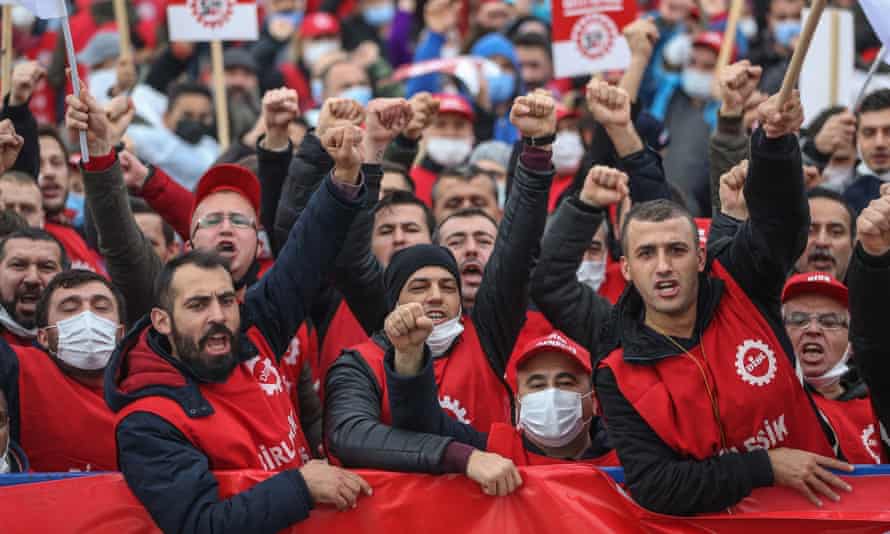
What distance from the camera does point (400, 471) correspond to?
4902 millimetres

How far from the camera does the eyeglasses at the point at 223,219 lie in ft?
20.1

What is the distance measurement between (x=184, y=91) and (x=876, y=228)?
6.57 meters

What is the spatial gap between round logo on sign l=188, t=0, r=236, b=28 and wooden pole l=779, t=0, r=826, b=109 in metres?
4.42

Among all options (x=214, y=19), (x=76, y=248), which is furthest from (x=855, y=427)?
(x=214, y=19)

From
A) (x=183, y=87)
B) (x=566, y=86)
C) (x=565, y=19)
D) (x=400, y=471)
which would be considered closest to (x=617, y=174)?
(x=400, y=471)

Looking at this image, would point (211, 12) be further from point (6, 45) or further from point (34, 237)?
point (34, 237)

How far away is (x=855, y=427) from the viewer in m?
5.62

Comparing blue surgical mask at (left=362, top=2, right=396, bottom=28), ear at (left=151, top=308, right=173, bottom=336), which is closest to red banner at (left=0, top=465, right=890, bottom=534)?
ear at (left=151, top=308, right=173, bottom=336)

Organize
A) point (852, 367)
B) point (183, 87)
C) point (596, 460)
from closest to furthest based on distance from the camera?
1. point (596, 460)
2. point (852, 367)
3. point (183, 87)

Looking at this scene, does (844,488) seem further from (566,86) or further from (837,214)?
(566,86)

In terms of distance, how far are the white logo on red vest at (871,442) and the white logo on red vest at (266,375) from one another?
215cm

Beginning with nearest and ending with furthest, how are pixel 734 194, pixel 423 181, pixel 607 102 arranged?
pixel 734 194 < pixel 607 102 < pixel 423 181

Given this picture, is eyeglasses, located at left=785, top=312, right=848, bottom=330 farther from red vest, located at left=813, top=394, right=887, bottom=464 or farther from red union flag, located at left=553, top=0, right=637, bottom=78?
red union flag, located at left=553, top=0, right=637, bottom=78

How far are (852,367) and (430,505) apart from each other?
7.19 ft
